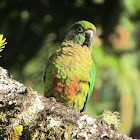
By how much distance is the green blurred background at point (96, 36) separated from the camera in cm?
460

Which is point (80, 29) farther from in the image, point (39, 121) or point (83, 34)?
point (39, 121)

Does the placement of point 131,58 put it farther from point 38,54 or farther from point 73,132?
point 73,132

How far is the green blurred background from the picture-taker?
181 inches

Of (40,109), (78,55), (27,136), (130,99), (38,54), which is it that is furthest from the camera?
(130,99)

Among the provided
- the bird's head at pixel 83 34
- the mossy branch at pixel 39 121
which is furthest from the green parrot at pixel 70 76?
the mossy branch at pixel 39 121

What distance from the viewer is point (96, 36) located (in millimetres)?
4699

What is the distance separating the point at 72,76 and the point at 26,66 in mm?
1547

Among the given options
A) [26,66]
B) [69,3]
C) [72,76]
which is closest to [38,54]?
[26,66]

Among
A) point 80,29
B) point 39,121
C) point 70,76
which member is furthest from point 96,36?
point 39,121

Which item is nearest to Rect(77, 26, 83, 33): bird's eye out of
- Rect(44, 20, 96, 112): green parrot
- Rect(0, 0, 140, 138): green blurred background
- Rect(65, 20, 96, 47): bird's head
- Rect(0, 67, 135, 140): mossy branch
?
Rect(65, 20, 96, 47): bird's head

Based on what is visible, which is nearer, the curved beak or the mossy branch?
the mossy branch

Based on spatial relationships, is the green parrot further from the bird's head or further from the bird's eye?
the bird's eye

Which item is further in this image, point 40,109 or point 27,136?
point 40,109

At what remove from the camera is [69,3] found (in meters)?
4.75
